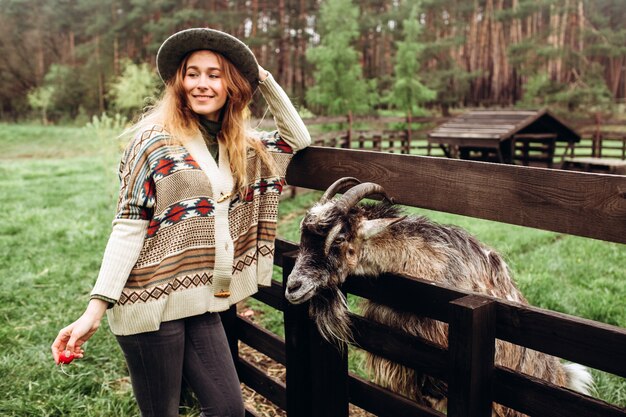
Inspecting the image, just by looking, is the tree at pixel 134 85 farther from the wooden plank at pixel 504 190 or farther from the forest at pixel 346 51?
the wooden plank at pixel 504 190

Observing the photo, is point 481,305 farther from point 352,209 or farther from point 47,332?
point 47,332

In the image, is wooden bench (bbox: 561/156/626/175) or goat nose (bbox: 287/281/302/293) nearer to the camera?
goat nose (bbox: 287/281/302/293)

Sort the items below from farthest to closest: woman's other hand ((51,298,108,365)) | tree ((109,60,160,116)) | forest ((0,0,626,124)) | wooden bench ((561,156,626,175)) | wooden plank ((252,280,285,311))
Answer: tree ((109,60,160,116))
forest ((0,0,626,124))
wooden bench ((561,156,626,175))
wooden plank ((252,280,285,311))
woman's other hand ((51,298,108,365))

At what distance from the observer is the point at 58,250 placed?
26.2ft

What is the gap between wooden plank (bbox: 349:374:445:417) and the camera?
94.3 inches

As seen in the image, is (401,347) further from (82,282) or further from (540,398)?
(82,282)

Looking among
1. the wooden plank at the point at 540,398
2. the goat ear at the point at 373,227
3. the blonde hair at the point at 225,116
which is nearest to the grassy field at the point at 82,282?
the goat ear at the point at 373,227

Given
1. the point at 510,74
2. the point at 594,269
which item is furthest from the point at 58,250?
the point at 510,74

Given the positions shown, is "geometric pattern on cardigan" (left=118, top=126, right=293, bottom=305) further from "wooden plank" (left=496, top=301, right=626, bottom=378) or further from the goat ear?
"wooden plank" (left=496, top=301, right=626, bottom=378)

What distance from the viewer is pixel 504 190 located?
→ 2.23m

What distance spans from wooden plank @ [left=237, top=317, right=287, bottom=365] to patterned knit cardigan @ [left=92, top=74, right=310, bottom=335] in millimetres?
961

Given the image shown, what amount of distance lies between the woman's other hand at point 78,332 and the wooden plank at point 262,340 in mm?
1337

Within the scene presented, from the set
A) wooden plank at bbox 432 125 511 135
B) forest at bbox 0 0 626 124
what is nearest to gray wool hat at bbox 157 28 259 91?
wooden plank at bbox 432 125 511 135

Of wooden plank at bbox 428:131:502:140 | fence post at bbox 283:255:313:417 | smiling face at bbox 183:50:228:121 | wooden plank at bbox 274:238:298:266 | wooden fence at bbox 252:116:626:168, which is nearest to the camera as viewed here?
smiling face at bbox 183:50:228:121
